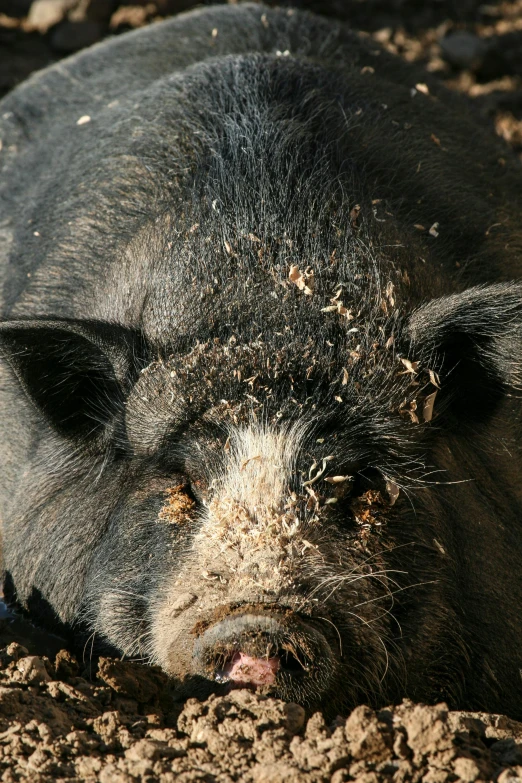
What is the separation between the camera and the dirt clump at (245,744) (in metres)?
2.68

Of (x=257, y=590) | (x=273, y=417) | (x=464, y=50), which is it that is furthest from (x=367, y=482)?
(x=464, y=50)

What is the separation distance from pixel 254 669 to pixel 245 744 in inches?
9.1

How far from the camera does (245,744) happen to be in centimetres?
279

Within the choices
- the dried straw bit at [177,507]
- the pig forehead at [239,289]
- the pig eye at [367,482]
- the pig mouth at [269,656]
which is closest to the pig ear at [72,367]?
the pig forehead at [239,289]

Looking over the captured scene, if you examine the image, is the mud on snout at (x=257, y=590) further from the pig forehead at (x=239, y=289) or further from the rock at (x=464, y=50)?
the rock at (x=464, y=50)

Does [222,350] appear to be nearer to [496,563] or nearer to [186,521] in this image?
[186,521]

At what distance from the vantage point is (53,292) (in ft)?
13.5

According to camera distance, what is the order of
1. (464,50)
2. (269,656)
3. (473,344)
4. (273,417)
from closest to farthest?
1. (269,656)
2. (273,417)
3. (473,344)
4. (464,50)

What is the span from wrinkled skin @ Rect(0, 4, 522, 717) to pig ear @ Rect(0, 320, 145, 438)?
0.4 inches

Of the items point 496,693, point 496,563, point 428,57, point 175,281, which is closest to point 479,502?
point 496,563

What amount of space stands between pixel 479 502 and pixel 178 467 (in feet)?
3.37

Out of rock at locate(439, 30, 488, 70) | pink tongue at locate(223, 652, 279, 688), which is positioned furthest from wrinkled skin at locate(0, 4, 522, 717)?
rock at locate(439, 30, 488, 70)

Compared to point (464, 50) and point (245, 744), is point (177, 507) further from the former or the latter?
point (464, 50)

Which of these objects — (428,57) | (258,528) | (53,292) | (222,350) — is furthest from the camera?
(428,57)
